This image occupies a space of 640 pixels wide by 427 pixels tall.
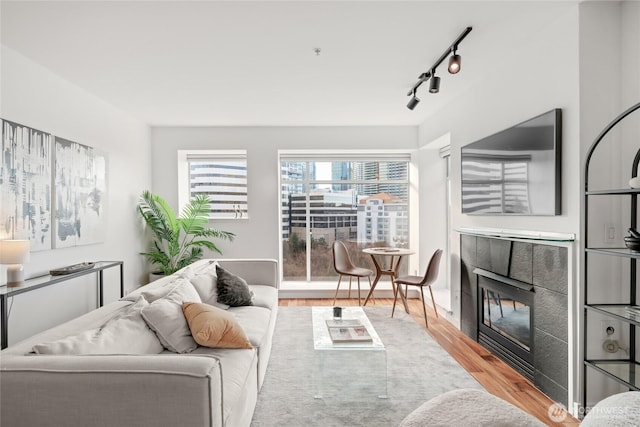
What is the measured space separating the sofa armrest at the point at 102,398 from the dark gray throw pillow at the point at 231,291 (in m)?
1.74

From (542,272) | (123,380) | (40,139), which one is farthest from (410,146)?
(123,380)

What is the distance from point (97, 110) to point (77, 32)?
1.62 metres

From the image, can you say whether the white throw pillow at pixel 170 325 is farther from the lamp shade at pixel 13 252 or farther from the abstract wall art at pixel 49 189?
the abstract wall art at pixel 49 189

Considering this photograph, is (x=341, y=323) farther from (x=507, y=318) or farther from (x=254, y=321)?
(x=507, y=318)

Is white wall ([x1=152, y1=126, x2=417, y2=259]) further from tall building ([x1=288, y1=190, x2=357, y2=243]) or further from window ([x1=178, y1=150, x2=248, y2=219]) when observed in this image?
tall building ([x1=288, y1=190, x2=357, y2=243])

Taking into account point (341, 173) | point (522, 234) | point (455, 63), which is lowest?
point (522, 234)

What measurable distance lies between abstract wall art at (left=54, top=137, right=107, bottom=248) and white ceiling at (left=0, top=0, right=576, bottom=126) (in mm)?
681

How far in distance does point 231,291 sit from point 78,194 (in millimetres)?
1927

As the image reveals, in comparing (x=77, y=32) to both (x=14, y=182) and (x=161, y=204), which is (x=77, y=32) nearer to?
(x=14, y=182)

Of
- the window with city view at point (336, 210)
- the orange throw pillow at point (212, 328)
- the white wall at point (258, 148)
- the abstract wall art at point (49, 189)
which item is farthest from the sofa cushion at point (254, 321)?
the window with city view at point (336, 210)

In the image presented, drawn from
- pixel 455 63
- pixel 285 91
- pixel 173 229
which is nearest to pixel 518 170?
pixel 455 63

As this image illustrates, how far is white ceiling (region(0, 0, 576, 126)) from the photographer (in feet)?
7.44

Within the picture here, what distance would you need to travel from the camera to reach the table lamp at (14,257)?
2.54 metres

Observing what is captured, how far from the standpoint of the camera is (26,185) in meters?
A: 2.93
